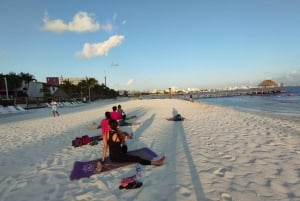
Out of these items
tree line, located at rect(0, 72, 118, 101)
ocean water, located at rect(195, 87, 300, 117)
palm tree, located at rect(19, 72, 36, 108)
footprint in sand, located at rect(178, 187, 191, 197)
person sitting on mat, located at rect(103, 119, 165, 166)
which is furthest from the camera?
palm tree, located at rect(19, 72, 36, 108)

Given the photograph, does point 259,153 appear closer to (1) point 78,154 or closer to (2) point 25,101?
(1) point 78,154

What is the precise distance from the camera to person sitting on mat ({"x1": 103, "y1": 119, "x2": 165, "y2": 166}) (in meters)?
5.66

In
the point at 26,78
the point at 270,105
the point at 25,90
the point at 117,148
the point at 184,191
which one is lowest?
the point at 270,105

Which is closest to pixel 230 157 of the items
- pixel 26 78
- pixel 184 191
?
pixel 184 191

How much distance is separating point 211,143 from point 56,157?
479cm

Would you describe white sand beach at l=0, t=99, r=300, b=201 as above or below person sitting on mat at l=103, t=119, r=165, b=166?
below

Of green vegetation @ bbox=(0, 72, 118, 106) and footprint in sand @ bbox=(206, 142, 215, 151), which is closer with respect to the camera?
footprint in sand @ bbox=(206, 142, 215, 151)

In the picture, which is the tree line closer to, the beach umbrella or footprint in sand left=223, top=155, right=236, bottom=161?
footprint in sand left=223, top=155, right=236, bottom=161

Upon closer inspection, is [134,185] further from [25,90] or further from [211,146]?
[25,90]

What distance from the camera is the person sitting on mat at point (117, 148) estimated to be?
18.6 feet

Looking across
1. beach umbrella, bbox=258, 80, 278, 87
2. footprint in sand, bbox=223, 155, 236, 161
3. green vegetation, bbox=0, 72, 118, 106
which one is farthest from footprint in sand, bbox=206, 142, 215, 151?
beach umbrella, bbox=258, 80, 278, 87

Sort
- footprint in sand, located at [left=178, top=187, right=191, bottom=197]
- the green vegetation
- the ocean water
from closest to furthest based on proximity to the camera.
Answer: footprint in sand, located at [left=178, top=187, right=191, bottom=197], the ocean water, the green vegetation

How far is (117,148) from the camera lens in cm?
Result: 577

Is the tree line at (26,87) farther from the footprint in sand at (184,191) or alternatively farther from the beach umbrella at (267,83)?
the beach umbrella at (267,83)
